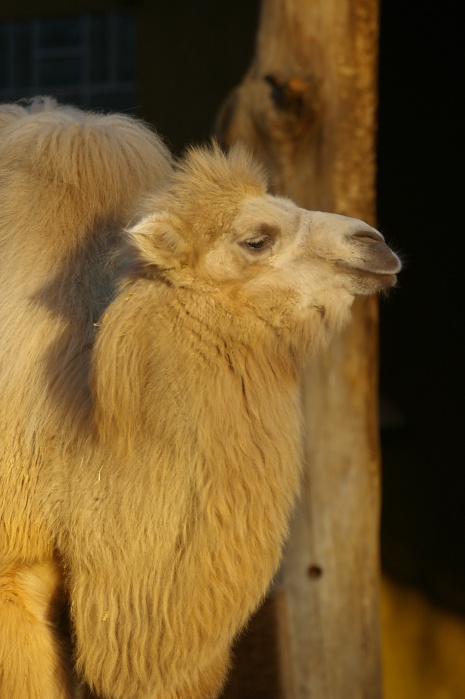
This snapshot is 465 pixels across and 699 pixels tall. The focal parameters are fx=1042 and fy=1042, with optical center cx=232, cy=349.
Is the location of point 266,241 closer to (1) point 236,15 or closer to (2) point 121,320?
(2) point 121,320

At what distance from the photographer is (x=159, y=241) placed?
271cm

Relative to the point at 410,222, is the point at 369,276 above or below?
above

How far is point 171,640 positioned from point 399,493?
3.56 m

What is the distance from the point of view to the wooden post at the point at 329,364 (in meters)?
3.93

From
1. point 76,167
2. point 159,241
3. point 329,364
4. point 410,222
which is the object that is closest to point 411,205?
point 410,222

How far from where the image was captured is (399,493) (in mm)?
6133

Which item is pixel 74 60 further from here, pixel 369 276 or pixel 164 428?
pixel 164 428

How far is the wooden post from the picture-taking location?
3928 millimetres

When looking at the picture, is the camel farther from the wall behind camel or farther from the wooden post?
the wall behind camel

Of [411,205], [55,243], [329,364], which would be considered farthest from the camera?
[411,205]

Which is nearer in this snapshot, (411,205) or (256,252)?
(256,252)

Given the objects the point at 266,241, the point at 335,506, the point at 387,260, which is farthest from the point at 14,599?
the point at 335,506

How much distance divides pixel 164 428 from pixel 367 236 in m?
0.76

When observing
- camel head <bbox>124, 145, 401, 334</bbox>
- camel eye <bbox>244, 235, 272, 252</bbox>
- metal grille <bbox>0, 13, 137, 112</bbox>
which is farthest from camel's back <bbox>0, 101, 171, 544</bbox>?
metal grille <bbox>0, 13, 137, 112</bbox>
